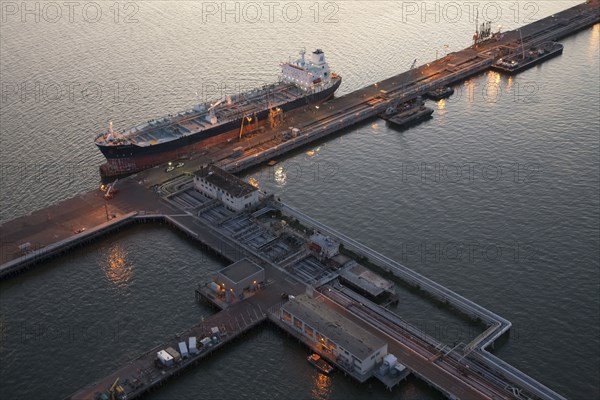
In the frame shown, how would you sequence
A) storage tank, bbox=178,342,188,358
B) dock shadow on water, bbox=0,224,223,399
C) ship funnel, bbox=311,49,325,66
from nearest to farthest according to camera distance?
storage tank, bbox=178,342,188,358 < dock shadow on water, bbox=0,224,223,399 < ship funnel, bbox=311,49,325,66

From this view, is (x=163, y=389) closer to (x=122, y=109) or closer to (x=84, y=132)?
(x=84, y=132)

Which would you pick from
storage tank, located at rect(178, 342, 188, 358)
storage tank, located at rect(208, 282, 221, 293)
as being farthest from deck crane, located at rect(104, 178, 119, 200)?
storage tank, located at rect(178, 342, 188, 358)

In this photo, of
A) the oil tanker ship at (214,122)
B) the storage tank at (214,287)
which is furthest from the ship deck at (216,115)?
the storage tank at (214,287)

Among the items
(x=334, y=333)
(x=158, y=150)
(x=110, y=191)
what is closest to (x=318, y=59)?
(x=158, y=150)

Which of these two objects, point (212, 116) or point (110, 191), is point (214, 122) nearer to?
point (212, 116)

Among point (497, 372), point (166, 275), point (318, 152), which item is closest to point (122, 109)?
point (318, 152)

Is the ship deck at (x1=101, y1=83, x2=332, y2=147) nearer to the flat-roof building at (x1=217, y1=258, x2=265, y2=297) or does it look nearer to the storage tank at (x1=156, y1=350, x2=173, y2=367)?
the flat-roof building at (x1=217, y1=258, x2=265, y2=297)

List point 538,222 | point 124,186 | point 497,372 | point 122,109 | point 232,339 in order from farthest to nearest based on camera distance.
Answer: point 122,109 → point 124,186 → point 538,222 → point 232,339 → point 497,372
